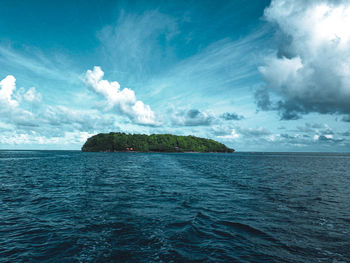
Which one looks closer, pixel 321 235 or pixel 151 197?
pixel 321 235

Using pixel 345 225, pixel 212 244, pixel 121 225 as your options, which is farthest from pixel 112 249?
pixel 345 225

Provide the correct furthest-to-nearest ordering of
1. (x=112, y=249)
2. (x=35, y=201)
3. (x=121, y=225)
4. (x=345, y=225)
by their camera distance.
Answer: (x=35, y=201)
(x=345, y=225)
(x=121, y=225)
(x=112, y=249)

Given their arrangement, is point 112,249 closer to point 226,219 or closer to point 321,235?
point 226,219

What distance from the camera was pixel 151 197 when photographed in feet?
67.9

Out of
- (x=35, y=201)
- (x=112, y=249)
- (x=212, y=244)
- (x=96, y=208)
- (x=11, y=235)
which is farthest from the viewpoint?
(x=35, y=201)

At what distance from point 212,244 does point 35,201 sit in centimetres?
1739

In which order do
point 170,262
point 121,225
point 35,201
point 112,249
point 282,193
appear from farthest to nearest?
point 282,193 → point 35,201 → point 121,225 → point 112,249 → point 170,262

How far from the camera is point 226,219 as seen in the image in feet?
47.9

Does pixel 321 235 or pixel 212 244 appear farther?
pixel 321 235

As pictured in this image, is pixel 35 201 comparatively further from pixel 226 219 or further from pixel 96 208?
pixel 226 219

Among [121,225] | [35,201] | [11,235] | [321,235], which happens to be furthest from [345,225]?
[35,201]

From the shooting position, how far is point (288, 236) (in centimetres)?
1187

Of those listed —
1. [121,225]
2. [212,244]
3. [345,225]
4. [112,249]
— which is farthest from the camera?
[345,225]

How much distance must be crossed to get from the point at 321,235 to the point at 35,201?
23316mm
